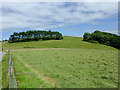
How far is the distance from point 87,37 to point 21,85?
92745 millimetres

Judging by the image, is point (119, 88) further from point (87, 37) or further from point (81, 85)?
point (87, 37)

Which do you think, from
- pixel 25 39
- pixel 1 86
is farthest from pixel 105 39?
pixel 1 86

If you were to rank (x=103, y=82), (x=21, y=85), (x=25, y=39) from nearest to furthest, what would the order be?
(x=21, y=85)
(x=103, y=82)
(x=25, y=39)

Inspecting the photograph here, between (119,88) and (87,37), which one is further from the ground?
(87,37)

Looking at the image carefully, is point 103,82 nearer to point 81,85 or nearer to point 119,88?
point 119,88

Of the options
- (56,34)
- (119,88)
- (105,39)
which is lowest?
(119,88)

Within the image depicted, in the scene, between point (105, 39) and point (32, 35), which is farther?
point (32, 35)

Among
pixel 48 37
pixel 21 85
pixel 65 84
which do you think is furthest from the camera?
pixel 48 37

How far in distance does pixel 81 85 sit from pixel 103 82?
2435mm

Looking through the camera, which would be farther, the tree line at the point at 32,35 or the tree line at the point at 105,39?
the tree line at the point at 32,35

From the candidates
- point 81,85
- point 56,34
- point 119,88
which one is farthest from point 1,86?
point 56,34

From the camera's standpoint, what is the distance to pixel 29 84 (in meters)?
8.44

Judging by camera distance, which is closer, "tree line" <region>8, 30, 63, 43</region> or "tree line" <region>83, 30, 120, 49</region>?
"tree line" <region>83, 30, 120, 49</region>

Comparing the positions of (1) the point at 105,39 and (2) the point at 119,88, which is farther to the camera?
(1) the point at 105,39
